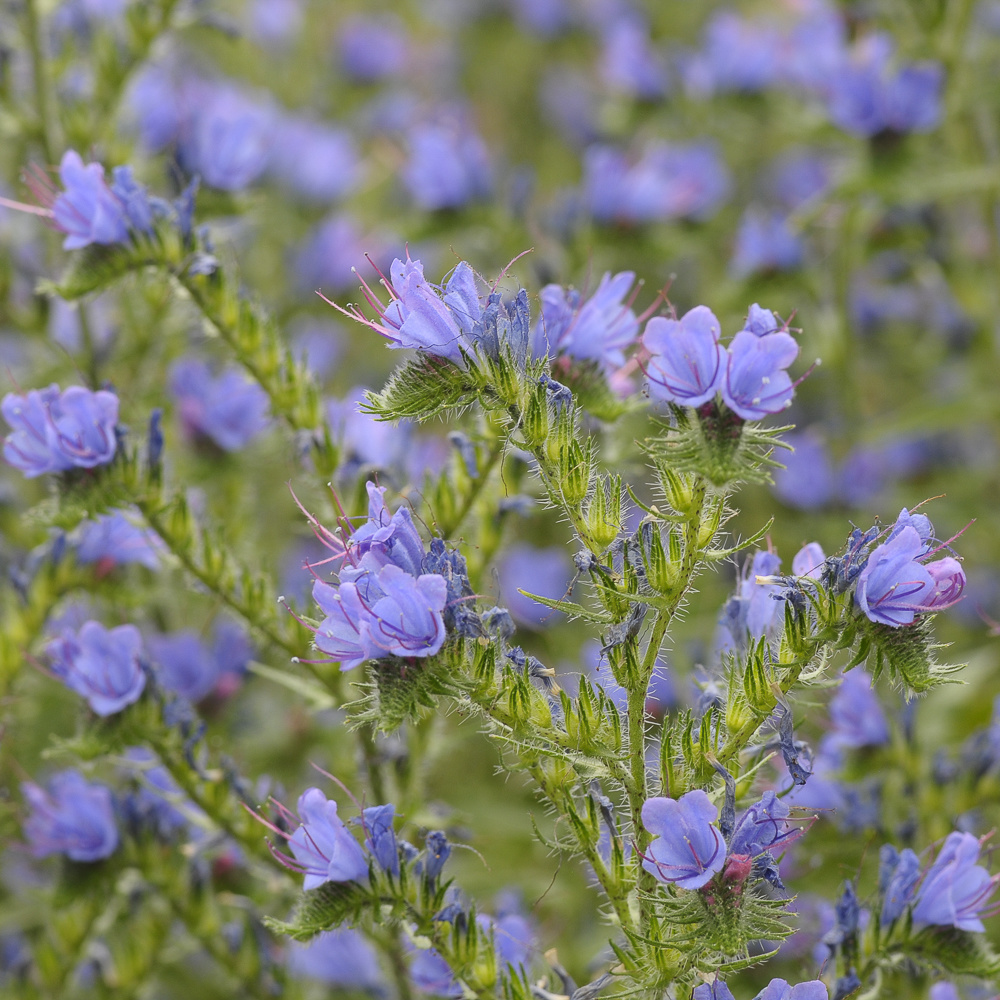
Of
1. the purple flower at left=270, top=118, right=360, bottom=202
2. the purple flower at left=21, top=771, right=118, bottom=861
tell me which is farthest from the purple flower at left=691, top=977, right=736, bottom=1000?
the purple flower at left=270, top=118, right=360, bottom=202

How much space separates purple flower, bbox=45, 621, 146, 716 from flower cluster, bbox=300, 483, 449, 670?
2.48 feet

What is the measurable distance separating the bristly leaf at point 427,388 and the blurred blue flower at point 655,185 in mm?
2276

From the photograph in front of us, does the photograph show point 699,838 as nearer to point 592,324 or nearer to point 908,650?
point 908,650

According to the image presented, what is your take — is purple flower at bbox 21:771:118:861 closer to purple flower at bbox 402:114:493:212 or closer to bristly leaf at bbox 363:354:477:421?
bristly leaf at bbox 363:354:477:421

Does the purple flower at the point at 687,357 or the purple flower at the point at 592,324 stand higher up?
the purple flower at the point at 687,357

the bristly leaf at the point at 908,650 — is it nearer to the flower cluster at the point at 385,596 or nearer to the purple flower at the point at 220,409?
the flower cluster at the point at 385,596

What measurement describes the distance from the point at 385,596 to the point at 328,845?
40 centimetres

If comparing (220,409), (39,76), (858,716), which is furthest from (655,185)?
(858,716)

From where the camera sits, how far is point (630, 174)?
13.2 ft

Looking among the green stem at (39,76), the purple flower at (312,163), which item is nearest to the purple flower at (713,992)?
the green stem at (39,76)

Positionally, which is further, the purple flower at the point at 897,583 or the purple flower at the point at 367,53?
the purple flower at the point at 367,53

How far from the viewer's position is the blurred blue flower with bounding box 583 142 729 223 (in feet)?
12.7

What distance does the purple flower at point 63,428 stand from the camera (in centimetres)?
217

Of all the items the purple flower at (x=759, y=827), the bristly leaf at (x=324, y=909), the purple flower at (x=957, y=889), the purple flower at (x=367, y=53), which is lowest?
the bristly leaf at (x=324, y=909)
